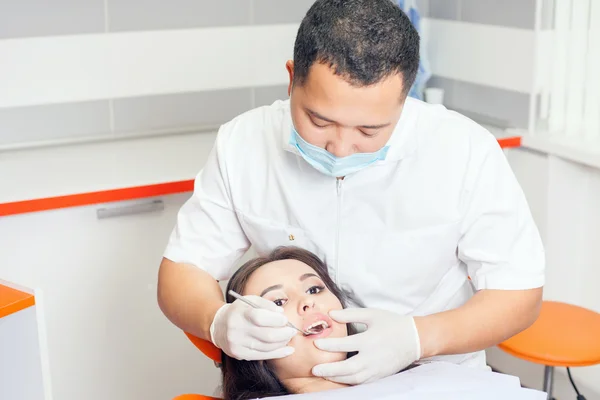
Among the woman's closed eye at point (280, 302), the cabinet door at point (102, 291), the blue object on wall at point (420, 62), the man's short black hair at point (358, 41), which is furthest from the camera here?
the blue object on wall at point (420, 62)

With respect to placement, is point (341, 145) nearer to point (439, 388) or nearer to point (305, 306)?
point (305, 306)

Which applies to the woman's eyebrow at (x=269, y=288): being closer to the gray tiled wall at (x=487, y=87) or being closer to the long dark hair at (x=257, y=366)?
the long dark hair at (x=257, y=366)

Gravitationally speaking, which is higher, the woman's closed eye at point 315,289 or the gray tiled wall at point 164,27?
the gray tiled wall at point 164,27

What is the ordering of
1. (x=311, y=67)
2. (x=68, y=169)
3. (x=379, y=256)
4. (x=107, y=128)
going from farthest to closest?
(x=107, y=128) < (x=68, y=169) < (x=379, y=256) < (x=311, y=67)

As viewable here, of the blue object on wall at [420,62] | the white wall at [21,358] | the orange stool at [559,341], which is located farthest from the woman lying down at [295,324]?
the blue object on wall at [420,62]

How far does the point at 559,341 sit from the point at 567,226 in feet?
1.71

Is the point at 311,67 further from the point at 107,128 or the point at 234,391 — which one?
the point at 107,128

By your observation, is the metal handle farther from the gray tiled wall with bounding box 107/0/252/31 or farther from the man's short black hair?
the man's short black hair

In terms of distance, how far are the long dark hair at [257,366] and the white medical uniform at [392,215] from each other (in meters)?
0.03

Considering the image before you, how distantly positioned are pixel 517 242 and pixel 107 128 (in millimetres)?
1475

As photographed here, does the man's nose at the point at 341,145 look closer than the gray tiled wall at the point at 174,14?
Yes

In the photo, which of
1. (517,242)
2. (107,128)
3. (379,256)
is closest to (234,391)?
(379,256)

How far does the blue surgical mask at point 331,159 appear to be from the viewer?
1.68 metres

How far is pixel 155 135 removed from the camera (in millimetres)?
2893
